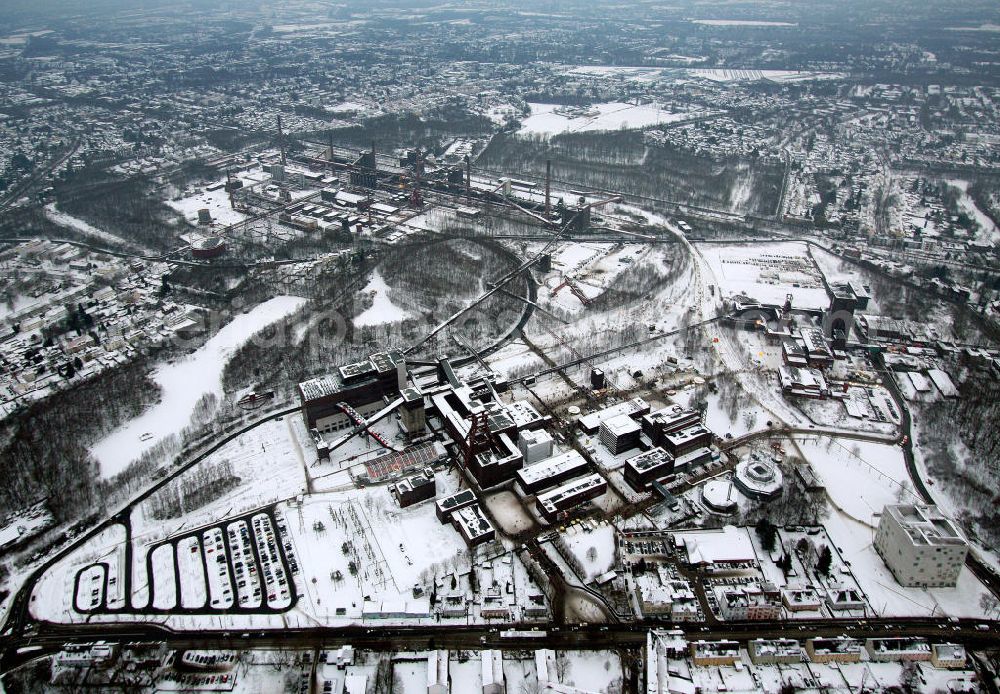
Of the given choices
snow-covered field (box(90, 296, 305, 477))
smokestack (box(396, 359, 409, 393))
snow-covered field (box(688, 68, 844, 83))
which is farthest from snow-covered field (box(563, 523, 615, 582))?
snow-covered field (box(688, 68, 844, 83))

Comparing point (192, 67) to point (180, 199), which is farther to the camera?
point (192, 67)

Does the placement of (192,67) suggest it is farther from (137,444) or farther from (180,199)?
(137,444)

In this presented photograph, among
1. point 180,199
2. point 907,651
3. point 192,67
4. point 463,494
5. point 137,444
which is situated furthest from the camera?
point 192,67

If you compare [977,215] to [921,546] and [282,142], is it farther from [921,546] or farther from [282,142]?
[282,142]

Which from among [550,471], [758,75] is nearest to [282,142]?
[550,471]

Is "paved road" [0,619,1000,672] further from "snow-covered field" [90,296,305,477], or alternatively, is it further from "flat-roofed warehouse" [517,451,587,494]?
"snow-covered field" [90,296,305,477]

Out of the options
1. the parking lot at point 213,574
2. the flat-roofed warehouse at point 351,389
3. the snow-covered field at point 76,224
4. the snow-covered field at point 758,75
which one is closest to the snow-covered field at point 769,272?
the flat-roofed warehouse at point 351,389

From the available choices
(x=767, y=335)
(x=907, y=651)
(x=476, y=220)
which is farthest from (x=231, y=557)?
(x=476, y=220)
